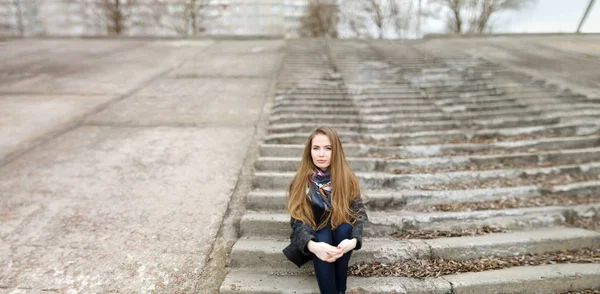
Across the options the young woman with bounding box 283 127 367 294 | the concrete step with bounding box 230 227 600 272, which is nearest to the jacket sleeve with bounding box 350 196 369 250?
the young woman with bounding box 283 127 367 294

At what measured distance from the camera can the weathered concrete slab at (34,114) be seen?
4520 millimetres

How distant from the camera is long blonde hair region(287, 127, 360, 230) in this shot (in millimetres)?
2334

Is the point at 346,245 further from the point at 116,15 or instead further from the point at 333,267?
the point at 116,15

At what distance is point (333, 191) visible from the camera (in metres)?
2.38

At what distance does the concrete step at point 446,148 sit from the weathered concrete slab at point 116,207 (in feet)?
1.98

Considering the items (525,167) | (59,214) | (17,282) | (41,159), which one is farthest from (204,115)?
(525,167)

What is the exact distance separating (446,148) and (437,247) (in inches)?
74.9

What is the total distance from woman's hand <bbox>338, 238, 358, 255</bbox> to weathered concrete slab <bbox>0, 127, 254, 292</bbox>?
1184 mm

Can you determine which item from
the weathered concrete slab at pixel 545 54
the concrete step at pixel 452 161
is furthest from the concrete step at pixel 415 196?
the weathered concrete slab at pixel 545 54

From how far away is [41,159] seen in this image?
401 cm

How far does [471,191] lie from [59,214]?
407 centimetres

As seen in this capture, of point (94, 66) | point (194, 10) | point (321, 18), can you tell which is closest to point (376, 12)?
point (321, 18)

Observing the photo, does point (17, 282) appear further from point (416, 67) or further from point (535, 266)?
point (416, 67)

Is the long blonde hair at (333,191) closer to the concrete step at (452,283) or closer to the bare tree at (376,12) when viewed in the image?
the concrete step at (452,283)
